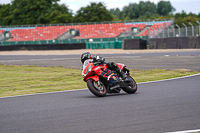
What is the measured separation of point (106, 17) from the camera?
8256cm

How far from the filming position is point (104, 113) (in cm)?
646

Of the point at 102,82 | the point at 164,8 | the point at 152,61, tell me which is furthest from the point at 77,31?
the point at 164,8

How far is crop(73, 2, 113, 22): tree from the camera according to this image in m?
80.9

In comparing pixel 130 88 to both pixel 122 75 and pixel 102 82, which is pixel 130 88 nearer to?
pixel 122 75

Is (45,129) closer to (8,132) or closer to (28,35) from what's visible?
(8,132)

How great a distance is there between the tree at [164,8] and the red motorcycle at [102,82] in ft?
482

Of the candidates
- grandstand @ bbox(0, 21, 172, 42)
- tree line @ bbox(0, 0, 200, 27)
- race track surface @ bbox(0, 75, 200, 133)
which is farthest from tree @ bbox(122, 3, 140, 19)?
race track surface @ bbox(0, 75, 200, 133)

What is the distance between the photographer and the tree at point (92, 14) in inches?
3184

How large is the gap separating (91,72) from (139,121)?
333 cm

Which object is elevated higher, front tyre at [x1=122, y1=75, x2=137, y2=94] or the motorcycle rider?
the motorcycle rider

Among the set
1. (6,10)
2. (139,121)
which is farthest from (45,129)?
(6,10)

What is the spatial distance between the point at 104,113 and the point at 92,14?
76219mm

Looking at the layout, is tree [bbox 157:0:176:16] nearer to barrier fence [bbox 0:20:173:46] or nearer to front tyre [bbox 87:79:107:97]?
barrier fence [bbox 0:20:173:46]

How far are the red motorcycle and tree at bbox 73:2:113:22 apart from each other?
7174cm
